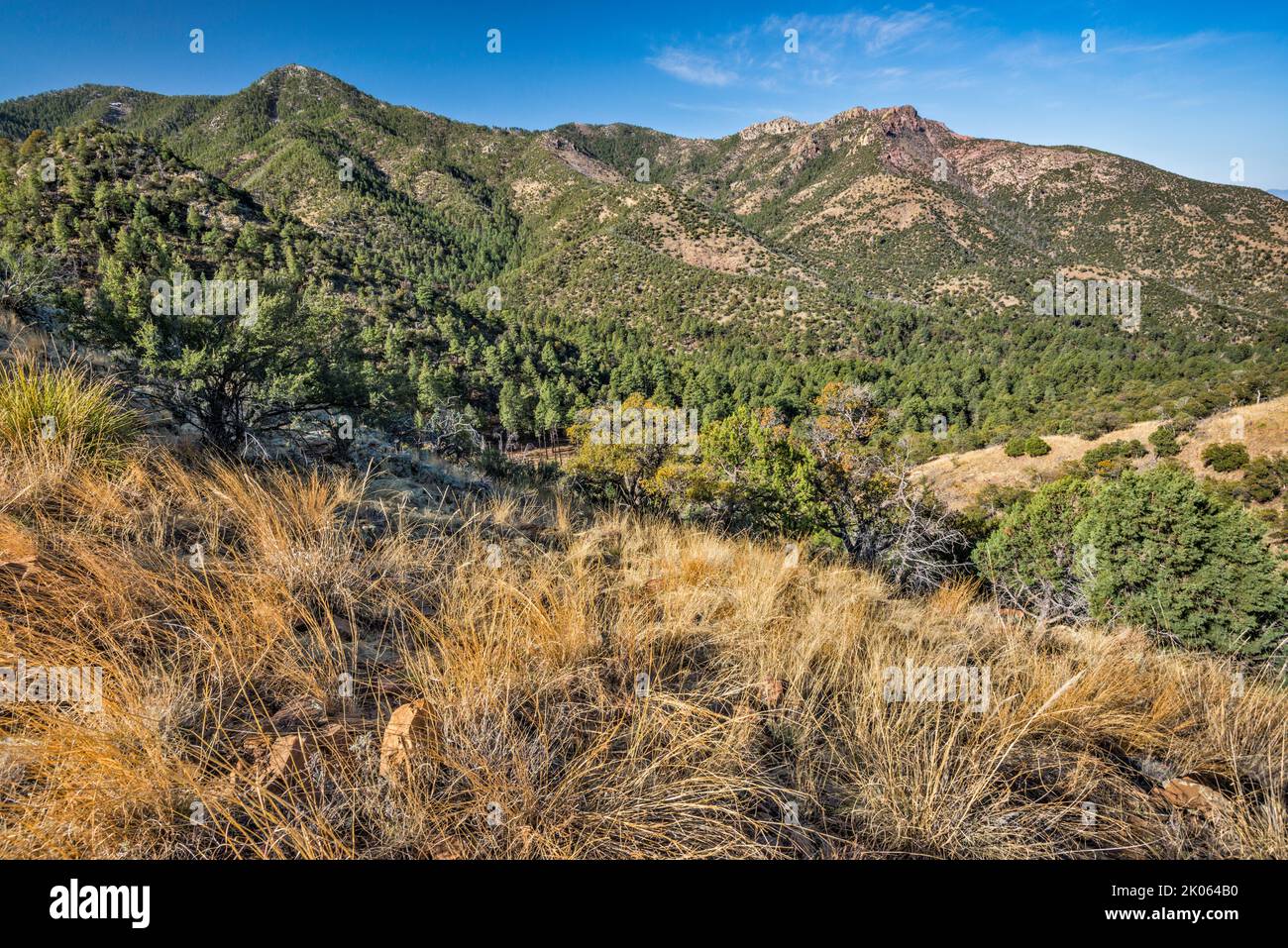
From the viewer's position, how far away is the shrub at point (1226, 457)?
27031mm

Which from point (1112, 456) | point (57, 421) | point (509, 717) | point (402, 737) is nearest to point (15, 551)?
point (57, 421)

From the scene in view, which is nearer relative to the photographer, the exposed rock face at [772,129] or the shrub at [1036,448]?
the shrub at [1036,448]

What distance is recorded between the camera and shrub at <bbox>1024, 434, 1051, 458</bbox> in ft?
117

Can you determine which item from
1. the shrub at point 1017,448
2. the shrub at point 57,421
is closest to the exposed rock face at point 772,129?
the shrub at point 1017,448

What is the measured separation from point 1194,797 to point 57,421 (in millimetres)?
5823

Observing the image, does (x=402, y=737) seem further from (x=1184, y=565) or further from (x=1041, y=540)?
(x=1041, y=540)

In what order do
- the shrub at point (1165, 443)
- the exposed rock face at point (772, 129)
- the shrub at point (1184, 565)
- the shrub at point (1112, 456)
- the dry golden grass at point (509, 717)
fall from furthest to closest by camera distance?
the exposed rock face at point (772, 129), the shrub at point (1165, 443), the shrub at point (1112, 456), the shrub at point (1184, 565), the dry golden grass at point (509, 717)

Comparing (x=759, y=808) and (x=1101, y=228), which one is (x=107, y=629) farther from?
(x=1101, y=228)

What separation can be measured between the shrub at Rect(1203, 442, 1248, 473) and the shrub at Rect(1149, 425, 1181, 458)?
1936 millimetres

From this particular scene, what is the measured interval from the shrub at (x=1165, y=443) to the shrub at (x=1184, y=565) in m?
24.0

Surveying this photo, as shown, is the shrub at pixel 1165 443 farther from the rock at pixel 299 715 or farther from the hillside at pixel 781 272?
the rock at pixel 299 715

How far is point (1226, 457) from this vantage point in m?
27.3

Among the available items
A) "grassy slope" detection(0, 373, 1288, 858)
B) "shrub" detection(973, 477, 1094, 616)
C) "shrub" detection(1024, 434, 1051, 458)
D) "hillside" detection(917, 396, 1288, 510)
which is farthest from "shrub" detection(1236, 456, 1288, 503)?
"grassy slope" detection(0, 373, 1288, 858)

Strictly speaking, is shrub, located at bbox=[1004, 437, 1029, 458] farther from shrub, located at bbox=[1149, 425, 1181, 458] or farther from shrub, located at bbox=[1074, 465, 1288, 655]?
shrub, located at bbox=[1074, 465, 1288, 655]
